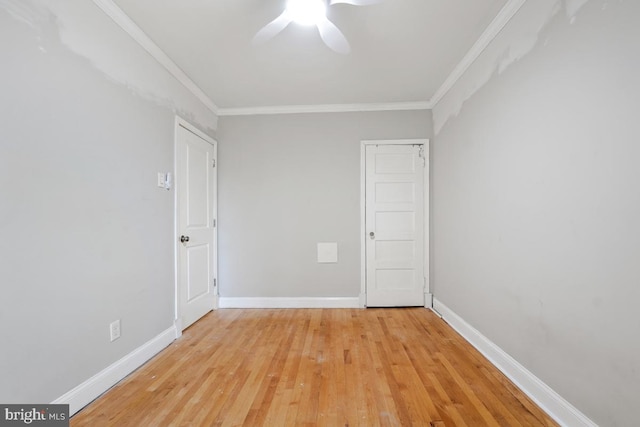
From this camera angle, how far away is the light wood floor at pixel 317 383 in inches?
59.2

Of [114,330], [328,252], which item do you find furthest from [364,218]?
[114,330]

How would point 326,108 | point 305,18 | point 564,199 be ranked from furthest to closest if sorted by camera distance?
point 326,108 → point 305,18 → point 564,199

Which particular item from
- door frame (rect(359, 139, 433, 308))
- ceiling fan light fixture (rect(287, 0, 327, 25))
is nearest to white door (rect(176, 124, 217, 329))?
ceiling fan light fixture (rect(287, 0, 327, 25))

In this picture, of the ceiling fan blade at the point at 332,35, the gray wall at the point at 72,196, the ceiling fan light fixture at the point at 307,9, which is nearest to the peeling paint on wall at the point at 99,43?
the gray wall at the point at 72,196

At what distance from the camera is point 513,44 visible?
1798mm

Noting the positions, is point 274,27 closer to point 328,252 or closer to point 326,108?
point 326,108

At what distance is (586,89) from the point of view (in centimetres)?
129

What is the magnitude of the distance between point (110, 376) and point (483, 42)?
3654 millimetres

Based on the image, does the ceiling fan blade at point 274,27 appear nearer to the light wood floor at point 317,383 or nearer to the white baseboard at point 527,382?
the light wood floor at point 317,383

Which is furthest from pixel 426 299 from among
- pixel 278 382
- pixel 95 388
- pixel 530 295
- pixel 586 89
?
pixel 95 388

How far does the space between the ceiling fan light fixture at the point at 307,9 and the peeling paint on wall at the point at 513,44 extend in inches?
50.6

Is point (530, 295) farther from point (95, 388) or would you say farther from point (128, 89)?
point (128, 89)

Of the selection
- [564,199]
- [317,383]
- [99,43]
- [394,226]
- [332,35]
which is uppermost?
[332,35]

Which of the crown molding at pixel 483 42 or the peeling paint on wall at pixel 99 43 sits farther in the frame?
the crown molding at pixel 483 42
